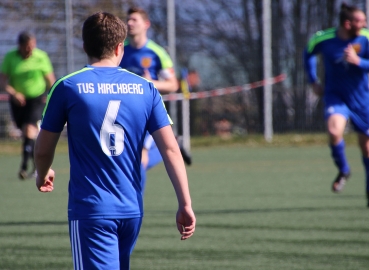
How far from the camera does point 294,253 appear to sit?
513cm

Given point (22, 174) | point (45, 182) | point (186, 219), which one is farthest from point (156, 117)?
point (22, 174)

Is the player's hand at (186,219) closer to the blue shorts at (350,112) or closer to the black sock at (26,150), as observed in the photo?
the blue shorts at (350,112)

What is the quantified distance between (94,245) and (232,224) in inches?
145

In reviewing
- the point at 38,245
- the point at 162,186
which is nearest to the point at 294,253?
the point at 38,245

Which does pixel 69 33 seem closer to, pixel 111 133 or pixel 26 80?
pixel 26 80

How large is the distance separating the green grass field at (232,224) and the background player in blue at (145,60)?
0.70m

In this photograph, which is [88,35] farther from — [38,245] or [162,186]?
[162,186]

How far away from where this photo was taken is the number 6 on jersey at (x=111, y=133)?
117 inches

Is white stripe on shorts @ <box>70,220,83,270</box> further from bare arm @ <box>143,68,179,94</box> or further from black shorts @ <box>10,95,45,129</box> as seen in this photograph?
black shorts @ <box>10,95,45,129</box>

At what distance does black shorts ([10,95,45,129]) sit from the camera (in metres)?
11.9

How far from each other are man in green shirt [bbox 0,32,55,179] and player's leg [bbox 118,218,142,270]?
29.3 ft

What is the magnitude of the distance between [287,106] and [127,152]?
17018mm

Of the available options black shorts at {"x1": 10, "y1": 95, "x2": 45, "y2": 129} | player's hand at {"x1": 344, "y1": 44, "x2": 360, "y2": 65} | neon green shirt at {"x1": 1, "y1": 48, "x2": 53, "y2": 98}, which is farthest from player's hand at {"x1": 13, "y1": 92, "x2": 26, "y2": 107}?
player's hand at {"x1": 344, "y1": 44, "x2": 360, "y2": 65}

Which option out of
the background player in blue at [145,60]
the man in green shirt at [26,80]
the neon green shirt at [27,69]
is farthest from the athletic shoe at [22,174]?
the background player in blue at [145,60]
